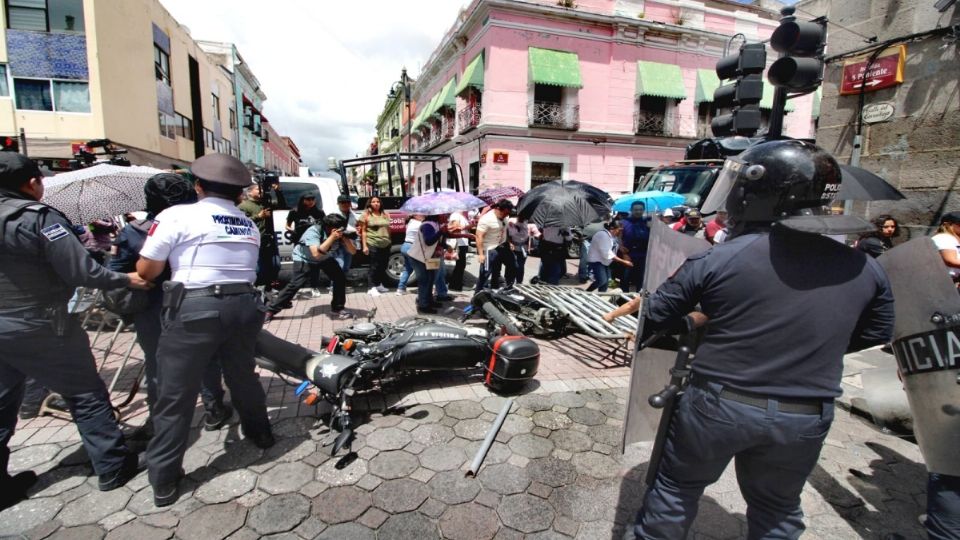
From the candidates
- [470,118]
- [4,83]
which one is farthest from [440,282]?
[4,83]

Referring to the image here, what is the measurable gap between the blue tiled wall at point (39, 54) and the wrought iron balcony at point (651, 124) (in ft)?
76.0

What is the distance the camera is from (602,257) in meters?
7.39

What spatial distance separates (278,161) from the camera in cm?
6375

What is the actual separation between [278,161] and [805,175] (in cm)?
7115

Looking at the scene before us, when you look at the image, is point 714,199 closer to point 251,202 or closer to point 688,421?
point 688,421

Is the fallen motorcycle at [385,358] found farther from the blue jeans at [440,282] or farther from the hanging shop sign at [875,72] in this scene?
the hanging shop sign at [875,72]

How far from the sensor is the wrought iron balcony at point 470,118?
20.5 meters

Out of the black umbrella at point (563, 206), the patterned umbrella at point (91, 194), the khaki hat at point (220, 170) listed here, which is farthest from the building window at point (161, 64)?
the khaki hat at point (220, 170)

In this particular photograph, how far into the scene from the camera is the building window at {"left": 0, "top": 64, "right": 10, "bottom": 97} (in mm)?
15346

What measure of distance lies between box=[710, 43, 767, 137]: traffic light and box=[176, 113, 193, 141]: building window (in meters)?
27.2

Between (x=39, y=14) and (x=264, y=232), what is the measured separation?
55.5ft

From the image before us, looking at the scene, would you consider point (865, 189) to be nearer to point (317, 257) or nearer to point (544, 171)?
point (317, 257)

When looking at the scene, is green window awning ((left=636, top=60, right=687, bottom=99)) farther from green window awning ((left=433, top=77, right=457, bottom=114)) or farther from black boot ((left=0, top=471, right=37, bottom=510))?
black boot ((left=0, top=471, right=37, bottom=510))

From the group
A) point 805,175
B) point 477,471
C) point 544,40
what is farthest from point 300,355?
point 544,40
